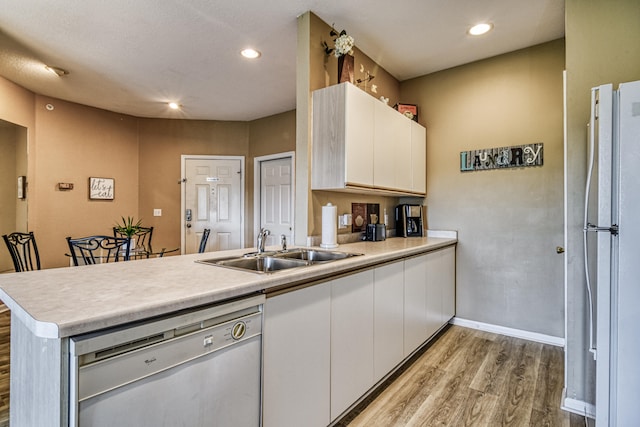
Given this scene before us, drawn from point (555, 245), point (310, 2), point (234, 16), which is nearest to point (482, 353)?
point (555, 245)

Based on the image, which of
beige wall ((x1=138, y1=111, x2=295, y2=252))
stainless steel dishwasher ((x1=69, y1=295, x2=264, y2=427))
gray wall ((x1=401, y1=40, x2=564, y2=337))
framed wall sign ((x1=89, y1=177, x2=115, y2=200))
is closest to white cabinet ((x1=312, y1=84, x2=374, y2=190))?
stainless steel dishwasher ((x1=69, y1=295, x2=264, y2=427))

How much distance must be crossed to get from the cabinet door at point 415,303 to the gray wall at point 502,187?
0.90m

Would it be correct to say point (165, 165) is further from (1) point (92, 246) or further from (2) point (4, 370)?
(2) point (4, 370)

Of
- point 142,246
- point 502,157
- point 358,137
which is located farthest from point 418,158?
point 142,246

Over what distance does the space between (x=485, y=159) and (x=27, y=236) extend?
455cm

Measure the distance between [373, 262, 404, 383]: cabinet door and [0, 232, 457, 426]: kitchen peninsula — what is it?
1.28ft

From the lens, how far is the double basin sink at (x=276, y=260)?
176 cm

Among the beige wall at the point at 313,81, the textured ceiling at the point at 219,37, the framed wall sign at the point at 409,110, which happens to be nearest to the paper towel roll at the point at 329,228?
the beige wall at the point at 313,81

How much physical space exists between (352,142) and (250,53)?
5.01 ft

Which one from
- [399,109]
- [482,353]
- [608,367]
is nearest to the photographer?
[608,367]

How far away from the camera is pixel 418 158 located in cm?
328

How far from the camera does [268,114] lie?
5.01 m

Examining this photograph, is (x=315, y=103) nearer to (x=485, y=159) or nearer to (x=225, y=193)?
(x=485, y=159)

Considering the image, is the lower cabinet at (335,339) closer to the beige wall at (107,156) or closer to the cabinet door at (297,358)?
the cabinet door at (297,358)
